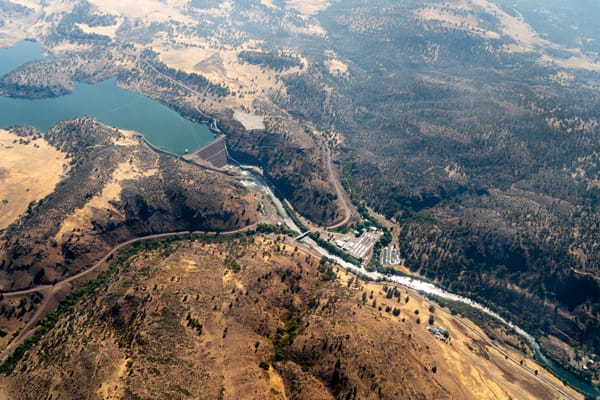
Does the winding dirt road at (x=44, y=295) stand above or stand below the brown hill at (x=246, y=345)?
below

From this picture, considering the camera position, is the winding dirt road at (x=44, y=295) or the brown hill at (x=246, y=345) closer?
the brown hill at (x=246, y=345)

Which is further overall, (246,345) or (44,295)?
(44,295)

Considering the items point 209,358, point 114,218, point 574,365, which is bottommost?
point 574,365

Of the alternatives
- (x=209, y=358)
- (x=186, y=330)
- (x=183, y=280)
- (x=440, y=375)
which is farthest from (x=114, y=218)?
(x=440, y=375)

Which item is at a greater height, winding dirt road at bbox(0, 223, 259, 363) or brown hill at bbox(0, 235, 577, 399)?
brown hill at bbox(0, 235, 577, 399)

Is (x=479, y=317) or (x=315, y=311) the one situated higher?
(x=315, y=311)

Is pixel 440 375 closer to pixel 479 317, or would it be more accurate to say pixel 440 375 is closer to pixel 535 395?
pixel 535 395

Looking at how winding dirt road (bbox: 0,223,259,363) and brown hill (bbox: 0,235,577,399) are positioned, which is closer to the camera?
brown hill (bbox: 0,235,577,399)

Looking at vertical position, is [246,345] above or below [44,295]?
above
